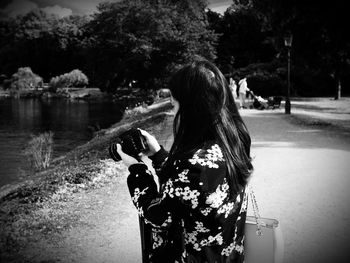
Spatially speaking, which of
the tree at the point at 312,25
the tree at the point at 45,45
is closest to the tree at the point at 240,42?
the tree at the point at 312,25

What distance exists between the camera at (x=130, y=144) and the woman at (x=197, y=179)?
1.0 inches

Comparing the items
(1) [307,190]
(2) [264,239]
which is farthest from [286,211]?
(2) [264,239]

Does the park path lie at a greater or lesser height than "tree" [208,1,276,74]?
lesser

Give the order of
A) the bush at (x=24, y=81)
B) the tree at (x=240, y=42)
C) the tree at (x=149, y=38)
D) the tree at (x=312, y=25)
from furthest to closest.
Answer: the bush at (x=24, y=81)
the tree at (x=240, y=42)
the tree at (x=149, y=38)
the tree at (x=312, y=25)

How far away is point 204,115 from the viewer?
5.05 feet

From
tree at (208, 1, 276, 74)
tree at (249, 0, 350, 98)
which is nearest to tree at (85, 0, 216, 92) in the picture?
tree at (208, 1, 276, 74)

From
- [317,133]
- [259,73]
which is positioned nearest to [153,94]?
[259,73]

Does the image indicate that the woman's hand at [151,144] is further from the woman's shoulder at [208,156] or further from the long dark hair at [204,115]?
the woman's shoulder at [208,156]

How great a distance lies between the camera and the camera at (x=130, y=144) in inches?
64.7

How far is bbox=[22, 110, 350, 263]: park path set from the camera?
3799 mm

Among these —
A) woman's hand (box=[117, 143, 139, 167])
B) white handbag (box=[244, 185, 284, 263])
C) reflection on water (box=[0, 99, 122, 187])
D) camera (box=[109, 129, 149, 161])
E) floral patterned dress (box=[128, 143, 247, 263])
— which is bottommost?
reflection on water (box=[0, 99, 122, 187])

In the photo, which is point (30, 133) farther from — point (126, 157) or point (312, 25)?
point (126, 157)

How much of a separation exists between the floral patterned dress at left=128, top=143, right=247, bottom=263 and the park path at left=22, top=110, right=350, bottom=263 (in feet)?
7.47

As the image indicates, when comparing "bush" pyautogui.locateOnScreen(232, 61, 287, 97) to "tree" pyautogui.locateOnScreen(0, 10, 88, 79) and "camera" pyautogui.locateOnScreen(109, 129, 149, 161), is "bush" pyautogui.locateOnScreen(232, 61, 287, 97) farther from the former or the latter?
"tree" pyautogui.locateOnScreen(0, 10, 88, 79)
